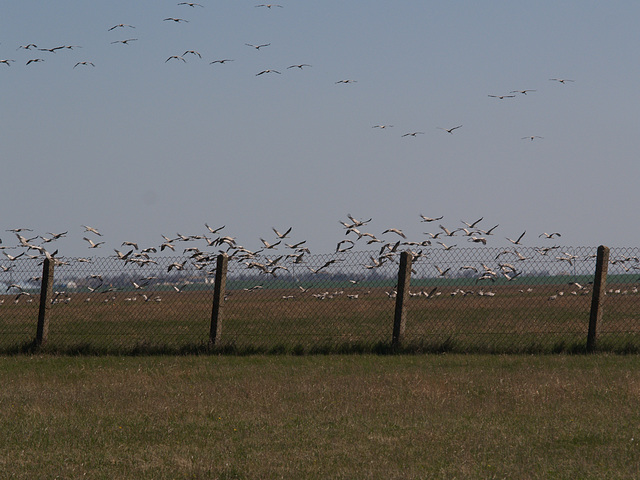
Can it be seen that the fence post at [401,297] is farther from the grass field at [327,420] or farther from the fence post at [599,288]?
the fence post at [599,288]

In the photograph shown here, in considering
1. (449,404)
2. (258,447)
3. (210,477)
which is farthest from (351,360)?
(210,477)

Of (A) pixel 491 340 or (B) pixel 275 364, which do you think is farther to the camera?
(A) pixel 491 340

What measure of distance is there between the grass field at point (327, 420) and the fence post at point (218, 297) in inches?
68.8

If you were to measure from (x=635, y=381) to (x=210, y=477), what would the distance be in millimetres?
6815

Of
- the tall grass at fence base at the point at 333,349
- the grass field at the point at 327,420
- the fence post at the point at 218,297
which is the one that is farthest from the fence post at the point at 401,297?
the fence post at the point at 218,297

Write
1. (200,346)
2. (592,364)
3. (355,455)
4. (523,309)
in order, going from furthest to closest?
1. (523,309)
2. (200,346)
3. (592,364)
4. (355,455)

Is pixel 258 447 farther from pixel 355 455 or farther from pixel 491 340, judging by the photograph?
pixel 491 340

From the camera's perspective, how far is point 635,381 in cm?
1135

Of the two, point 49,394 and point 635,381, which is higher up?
point 635,381

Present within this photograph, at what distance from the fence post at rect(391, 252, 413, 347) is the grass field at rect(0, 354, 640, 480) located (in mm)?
1345

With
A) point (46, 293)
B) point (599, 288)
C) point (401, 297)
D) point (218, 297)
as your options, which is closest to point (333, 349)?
point (401, 297)

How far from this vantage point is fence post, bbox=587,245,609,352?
49.0 ft

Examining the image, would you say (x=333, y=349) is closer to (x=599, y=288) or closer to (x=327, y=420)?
(x=599, y=288)

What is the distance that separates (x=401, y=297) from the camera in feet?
50.3
